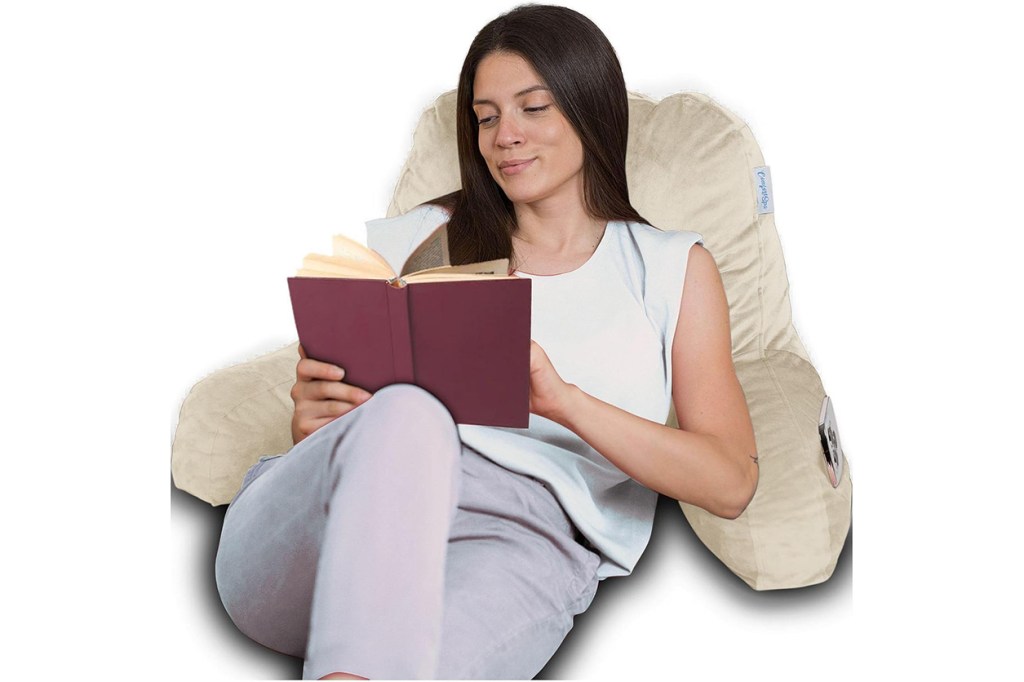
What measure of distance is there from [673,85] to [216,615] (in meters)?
1.46

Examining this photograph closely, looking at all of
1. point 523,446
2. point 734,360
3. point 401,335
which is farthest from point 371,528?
point 734,360

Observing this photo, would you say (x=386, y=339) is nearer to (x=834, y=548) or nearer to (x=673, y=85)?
(x=834, y=548)

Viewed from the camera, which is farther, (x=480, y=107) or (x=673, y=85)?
(x=673, y=85)

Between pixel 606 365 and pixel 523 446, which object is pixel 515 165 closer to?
pixel 606 365

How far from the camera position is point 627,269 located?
2049 millimetres

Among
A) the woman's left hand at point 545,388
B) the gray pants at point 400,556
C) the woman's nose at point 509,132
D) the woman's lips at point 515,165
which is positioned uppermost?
the woman's nose at point 509,132

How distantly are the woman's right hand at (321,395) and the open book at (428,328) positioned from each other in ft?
0.05

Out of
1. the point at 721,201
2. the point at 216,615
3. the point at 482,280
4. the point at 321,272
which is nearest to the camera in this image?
the point at 482,280

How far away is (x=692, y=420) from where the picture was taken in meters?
1.90

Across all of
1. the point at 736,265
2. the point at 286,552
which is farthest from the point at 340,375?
the point at 736,265

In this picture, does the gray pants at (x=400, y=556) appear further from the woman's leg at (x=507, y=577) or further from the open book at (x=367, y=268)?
the open book at (x=367, y=268)

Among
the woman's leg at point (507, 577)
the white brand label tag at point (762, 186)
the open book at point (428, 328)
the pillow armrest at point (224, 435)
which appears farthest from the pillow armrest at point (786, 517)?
the pillow armrest at point (224, 435)

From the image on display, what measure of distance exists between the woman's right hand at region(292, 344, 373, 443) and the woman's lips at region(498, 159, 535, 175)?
520 mm

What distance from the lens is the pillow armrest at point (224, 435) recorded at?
2.24 m
